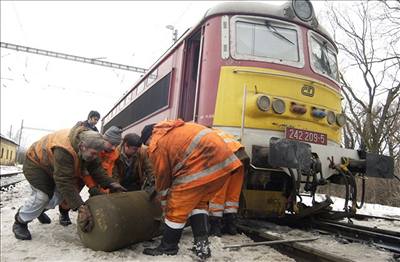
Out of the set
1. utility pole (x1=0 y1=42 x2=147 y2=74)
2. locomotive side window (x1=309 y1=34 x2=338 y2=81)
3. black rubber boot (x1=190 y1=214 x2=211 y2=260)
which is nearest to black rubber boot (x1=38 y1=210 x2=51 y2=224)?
black rubber boot (x1=190 y1=214 x2=211 y2=260)

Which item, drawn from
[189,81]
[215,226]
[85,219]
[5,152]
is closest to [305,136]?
[215,226]

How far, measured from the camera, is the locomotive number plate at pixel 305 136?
224 inches

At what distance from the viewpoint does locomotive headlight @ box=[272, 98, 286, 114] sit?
223 inches

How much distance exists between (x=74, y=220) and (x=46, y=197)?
1.29 metres

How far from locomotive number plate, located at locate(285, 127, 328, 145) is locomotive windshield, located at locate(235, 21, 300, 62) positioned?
1.13 metres

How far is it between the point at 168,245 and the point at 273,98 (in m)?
2.64

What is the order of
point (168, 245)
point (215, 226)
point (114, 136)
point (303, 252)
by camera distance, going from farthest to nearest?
point (114, 136) < point (215, 226) < point (303, 252) < point (168, 245)

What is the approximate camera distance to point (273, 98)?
5.70 meters

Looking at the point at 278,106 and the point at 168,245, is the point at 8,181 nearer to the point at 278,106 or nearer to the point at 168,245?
the point at 278,106

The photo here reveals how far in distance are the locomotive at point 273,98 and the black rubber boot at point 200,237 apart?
1.32m

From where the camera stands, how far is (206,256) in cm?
388

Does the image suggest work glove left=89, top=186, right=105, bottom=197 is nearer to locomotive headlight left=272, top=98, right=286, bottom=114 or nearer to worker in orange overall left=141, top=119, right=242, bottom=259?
worker in orange overall left=141, top=119, right=242, bottom=259

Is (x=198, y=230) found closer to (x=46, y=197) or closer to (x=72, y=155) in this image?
(x=72, y=155)

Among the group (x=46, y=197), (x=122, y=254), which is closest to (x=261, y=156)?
(x=122, y=254)
